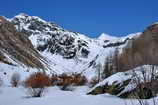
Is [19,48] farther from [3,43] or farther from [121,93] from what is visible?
[121,93]

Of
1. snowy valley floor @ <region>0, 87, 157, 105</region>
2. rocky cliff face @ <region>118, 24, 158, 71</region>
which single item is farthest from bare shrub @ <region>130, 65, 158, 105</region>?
snowy valley floor @ <region>0, 87, 157, 105</region>

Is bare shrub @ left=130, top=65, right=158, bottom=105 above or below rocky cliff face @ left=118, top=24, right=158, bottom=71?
below

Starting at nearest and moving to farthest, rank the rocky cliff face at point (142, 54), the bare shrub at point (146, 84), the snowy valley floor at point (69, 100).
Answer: the bare shrub at point (146, 84) → the rocky cliff face at point (142, 54) → the snowy valley floor at point (69, 100)

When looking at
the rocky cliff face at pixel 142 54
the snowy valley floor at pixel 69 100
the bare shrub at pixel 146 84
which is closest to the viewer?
the bare shrub at pixel 146 84

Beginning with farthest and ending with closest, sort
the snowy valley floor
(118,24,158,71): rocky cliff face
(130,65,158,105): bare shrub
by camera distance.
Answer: the snowy valley floor, (118,24,158,71): rocky cliff face, (130,65,158,105): bare shrub

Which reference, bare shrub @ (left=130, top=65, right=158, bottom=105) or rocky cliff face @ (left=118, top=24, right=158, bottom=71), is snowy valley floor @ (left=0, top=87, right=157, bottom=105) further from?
rocky cliff face @ (left=118, top=24, right=158, bottom=71)

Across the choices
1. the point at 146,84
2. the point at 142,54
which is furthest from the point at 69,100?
the point at 146,84

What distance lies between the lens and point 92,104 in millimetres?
16750

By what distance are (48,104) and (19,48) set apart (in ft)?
401

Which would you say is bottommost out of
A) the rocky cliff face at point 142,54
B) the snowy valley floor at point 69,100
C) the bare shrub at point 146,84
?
the snowy valley floor at point 69,100

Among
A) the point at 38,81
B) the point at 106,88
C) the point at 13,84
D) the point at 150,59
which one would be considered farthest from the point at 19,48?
the point at 150,59

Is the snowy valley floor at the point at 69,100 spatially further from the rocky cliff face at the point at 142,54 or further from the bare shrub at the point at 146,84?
the rocky cliff face at the point at 142,54

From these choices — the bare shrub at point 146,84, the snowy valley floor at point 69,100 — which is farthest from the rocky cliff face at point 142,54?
the snowy valley floor at point 69,100

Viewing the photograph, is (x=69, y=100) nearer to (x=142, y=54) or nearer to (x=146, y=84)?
(x=142, y=54)
